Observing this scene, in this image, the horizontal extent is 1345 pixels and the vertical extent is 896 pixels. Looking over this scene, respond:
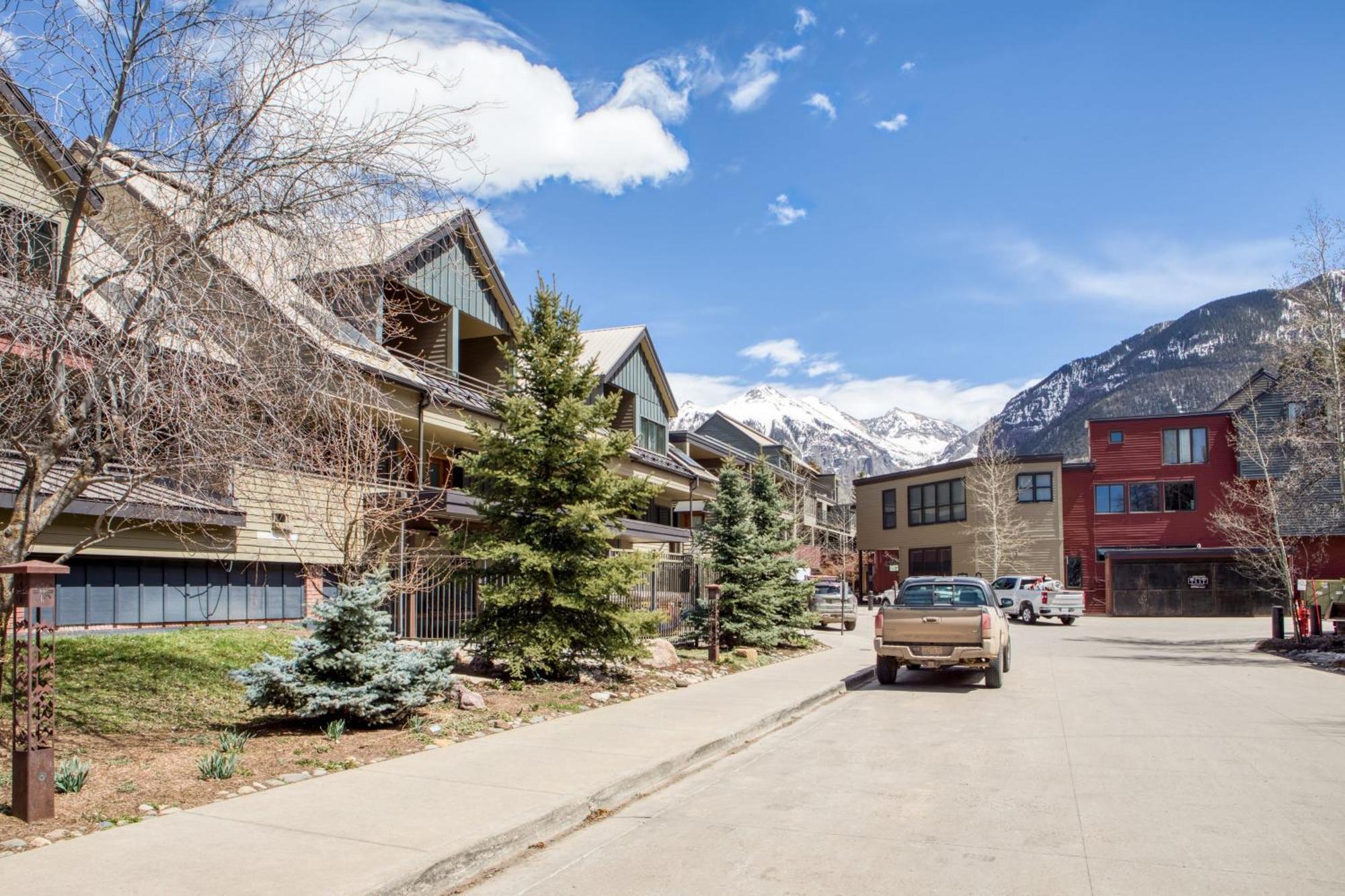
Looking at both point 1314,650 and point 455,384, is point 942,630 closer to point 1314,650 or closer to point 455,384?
point 455,384

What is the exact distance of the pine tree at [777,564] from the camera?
848 inches

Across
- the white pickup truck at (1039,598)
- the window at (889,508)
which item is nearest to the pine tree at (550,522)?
the white pickup truck at (1039,598)

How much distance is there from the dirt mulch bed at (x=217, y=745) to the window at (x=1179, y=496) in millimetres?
44830

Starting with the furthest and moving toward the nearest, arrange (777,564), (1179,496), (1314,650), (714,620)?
1. (1179,496)
2. (1314,650)
3. (777,564)
4. (714,620)

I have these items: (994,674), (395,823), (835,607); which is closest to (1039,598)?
(835,607)

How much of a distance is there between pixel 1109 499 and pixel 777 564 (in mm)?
35622

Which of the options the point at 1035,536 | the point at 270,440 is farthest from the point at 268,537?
the point at 1035,536

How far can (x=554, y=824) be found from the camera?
682cm

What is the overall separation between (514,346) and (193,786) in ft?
28.3

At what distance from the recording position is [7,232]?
7.54 meters

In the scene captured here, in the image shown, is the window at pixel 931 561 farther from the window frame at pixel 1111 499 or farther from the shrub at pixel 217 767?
the shrub at pixel 217 767

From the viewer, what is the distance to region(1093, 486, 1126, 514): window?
166ft

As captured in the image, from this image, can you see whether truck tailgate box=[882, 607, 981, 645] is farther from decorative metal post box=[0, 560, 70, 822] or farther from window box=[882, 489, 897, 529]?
window box=[882, 489, 897, 529]

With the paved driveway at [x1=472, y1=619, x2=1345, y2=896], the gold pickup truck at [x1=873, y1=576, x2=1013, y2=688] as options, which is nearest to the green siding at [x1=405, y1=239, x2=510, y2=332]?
the gold pickup truck at [x1=873, y1=576, x2=1013, y2=688]
